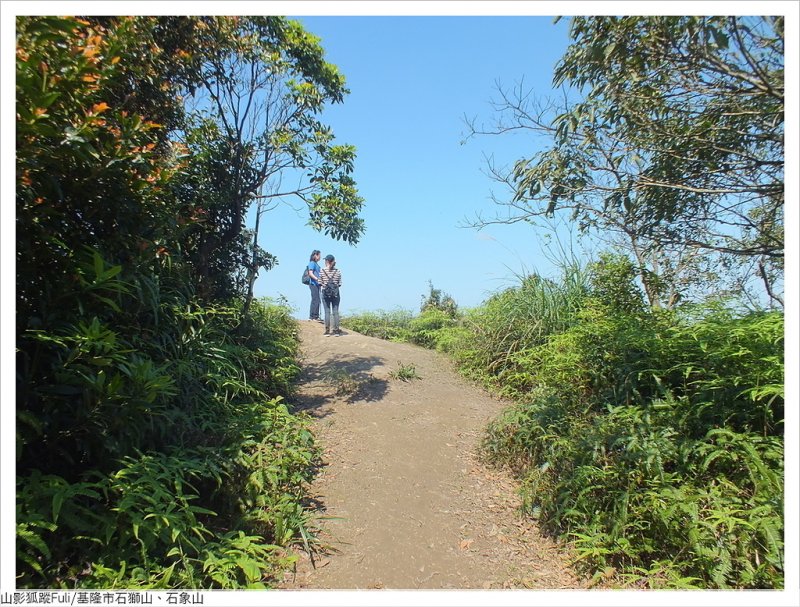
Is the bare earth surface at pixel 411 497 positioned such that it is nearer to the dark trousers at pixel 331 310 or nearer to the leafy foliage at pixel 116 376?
the leafy foliage at pixel 116 376

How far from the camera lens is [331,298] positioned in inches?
327

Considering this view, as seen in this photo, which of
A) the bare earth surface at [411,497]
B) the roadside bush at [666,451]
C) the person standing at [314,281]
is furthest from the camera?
the person standing at [314,281]

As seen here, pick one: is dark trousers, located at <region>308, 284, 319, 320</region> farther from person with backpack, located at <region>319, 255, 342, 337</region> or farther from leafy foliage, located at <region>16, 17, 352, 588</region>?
leafy foliage, located at <region>16, 17, 352, 588</region>

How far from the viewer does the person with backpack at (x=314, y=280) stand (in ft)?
30.9

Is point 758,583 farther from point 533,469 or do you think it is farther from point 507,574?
point 533,469

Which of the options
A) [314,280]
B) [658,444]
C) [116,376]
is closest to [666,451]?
[658,444]

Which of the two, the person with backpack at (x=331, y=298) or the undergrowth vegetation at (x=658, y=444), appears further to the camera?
the person with backpack at (x=331, y=298)

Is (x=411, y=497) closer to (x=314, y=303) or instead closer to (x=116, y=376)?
(x=116, y=376)

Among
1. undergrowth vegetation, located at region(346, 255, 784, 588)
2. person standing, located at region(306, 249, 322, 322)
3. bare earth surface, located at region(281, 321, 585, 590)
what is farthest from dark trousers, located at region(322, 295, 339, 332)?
undergrowth vegetation, located at region(346, 255, 784, 588)

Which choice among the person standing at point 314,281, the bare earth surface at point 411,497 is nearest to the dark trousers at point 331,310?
the person standing at point 314,281

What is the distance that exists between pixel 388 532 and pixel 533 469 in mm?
1286

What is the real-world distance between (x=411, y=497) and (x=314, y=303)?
22.5 ft

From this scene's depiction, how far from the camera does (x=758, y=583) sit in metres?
2.26

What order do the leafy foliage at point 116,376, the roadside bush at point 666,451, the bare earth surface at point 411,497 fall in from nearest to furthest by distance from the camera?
the leafy foliage at point 116,376 → the roadside bush at point 666,451 → the bare earth surface at point 411,497
